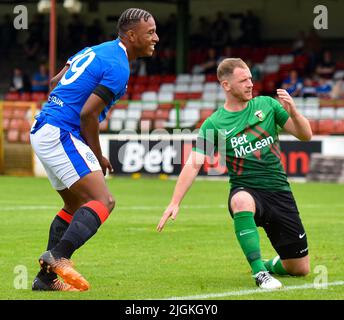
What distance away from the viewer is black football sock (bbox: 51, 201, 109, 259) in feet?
24.3

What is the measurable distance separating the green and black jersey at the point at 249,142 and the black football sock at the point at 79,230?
4.31 ft

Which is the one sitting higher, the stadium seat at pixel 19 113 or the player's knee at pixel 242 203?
the player's knee at pixel 242 203

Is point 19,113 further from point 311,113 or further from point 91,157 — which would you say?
point 91,157

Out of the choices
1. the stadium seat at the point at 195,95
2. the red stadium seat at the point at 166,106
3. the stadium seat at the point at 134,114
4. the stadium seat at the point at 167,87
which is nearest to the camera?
the stadium seat at the point at 134,114

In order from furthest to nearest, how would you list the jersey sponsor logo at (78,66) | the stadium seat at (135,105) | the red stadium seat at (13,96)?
1. the red stadium seat at (13,96)
2. the stadium seat at (135,105)
3. the jersey sponsor logo at (78,66)

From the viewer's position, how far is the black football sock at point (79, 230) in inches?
292

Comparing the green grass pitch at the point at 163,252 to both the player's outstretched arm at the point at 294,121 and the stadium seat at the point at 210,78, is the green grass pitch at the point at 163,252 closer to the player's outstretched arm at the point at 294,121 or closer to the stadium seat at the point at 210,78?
the player's outstretched arm at the point at 294,121

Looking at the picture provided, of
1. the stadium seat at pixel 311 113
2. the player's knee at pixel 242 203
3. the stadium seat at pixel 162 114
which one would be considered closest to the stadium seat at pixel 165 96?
the stadium seat at pixel 162 114

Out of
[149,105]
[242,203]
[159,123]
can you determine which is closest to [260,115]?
[242,203]

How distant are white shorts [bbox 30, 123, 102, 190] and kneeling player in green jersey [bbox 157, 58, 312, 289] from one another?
96cm

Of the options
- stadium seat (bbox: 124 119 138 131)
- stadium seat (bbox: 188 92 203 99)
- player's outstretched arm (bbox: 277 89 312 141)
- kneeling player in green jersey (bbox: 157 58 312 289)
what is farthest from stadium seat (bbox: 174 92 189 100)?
player's outstretched arm (bbox: 277 89 312 141)
